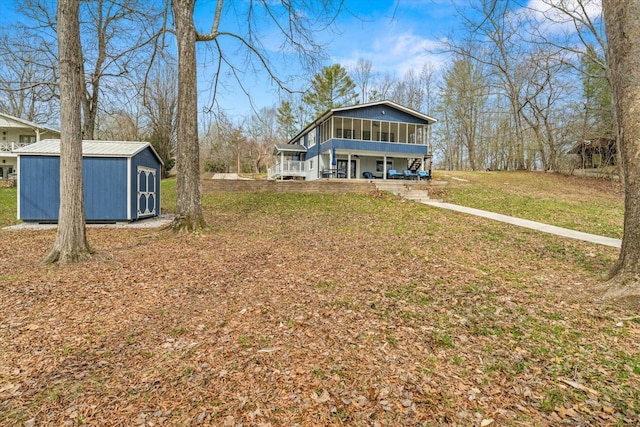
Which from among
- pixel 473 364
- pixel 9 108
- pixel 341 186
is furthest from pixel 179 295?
pixel 9 108

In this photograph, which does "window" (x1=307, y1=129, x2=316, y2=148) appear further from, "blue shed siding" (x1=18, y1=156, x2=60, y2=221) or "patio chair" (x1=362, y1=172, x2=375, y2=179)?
"blue shed siding" (x1=18, y1=156, x2=60, y2=221)

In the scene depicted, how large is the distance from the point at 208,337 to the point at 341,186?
13.6 meters

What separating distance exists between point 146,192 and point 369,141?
1498 cm

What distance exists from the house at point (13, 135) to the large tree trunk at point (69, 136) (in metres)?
29.8

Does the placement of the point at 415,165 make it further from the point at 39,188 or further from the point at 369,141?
the point at 39,188

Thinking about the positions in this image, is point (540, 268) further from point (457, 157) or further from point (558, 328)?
point (457, 157)

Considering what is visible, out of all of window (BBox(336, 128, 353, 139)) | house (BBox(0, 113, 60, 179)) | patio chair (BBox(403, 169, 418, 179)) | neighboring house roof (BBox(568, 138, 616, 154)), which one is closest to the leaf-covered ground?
patio chair (BBox(403, 169, 418, 179))

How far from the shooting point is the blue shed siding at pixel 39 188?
10273 millimetres

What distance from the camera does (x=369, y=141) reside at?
22156mm

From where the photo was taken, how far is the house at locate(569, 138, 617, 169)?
23.8 metres

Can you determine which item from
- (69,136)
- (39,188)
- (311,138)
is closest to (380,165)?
(311,138)

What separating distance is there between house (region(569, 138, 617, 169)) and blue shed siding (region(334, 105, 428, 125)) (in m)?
13.0

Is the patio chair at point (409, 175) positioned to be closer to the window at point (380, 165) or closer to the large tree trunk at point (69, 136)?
the window at point (380, 165)

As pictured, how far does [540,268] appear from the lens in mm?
5602
